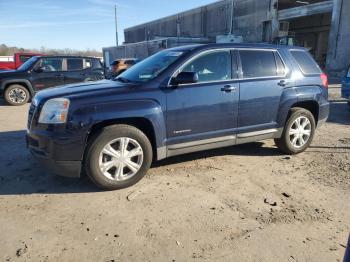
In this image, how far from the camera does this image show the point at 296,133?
555cm

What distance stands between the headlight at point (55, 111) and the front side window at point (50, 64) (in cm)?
840

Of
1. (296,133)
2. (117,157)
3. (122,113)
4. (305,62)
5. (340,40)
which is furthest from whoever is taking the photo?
(340,40)

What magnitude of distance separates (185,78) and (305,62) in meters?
2.57

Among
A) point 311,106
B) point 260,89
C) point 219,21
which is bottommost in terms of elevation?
point 311,106

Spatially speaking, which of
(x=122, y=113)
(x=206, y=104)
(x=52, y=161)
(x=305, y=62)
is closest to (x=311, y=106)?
(x=305, y=62)

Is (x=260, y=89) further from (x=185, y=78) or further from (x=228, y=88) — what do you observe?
(x=185, y=78)

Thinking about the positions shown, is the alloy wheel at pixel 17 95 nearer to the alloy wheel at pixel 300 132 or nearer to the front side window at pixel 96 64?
the front side window at pixel 96 64

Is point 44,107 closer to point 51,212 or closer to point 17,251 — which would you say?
point 51,212

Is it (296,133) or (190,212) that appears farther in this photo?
(296,133)

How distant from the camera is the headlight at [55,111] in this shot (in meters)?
3.86

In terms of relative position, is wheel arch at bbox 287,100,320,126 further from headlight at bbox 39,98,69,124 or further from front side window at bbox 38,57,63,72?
front side window at bbox 38,57,63,72

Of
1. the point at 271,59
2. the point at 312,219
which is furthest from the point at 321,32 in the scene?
the point at 312,219

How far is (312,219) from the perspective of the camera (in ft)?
11.4

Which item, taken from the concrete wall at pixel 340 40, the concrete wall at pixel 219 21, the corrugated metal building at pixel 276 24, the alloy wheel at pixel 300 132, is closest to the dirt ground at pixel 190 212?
the alloy wheel at pixel 300 132
